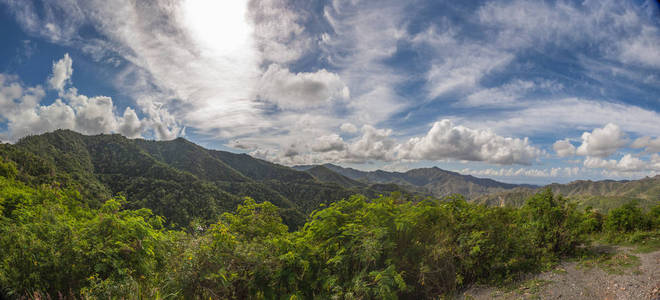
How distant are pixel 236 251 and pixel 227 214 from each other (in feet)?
7.73

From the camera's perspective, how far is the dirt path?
5.50 meters

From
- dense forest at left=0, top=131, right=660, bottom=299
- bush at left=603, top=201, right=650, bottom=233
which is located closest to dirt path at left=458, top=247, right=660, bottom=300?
dense forest at left=0, top=131, right=660, bottom=299

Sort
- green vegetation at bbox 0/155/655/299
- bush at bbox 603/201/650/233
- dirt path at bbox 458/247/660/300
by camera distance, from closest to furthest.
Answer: green vegetation at bbox 0/155/655/299 → dirt path at bbox 458/247/660/300 → bush at bbox 603/201/650/233

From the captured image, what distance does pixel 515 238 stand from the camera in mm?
7004

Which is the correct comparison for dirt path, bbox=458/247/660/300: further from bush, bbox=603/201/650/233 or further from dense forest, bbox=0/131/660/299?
bush, bbox=603/201/650/233

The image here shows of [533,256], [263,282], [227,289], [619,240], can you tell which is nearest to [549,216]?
[533,256]

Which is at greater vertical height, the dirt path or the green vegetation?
the green vegetation

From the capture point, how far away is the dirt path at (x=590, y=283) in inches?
216

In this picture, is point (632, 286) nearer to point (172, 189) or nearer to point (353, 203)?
point (353, 203)

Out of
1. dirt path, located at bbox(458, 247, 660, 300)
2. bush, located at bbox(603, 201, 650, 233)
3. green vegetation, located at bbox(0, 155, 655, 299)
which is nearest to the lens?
green vegetation, located at bbox(0, 155, 655, 299)

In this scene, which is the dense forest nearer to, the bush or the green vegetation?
the green vegetation

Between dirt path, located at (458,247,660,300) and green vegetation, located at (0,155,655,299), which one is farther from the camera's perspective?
dirt path, located at (458,247,660,300)

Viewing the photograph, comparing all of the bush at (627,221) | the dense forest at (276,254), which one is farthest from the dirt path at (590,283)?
Result: the bush at (627,221)

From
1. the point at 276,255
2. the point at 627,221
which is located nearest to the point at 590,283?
the point at 276,255
